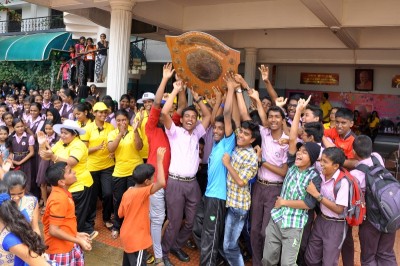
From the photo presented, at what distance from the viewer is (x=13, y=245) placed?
2.29 m

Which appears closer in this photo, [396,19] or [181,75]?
[181,75]

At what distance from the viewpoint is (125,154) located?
4840mm

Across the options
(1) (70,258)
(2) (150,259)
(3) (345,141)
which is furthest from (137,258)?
(3) (345,141)

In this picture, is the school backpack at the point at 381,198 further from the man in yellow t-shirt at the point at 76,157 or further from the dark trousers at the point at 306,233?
the man in yellow t-shirt at the point at 76,157

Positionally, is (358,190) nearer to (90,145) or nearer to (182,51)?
(182,51)

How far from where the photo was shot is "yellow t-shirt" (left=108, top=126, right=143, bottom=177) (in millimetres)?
4820

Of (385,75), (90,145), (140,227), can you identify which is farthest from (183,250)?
(385,75)

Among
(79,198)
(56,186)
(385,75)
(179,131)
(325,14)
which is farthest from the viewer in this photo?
(385,75)

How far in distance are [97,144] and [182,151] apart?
1.47m

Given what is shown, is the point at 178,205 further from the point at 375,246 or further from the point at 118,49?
the point at 118,49

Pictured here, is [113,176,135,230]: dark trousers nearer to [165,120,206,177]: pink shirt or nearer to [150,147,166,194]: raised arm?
[165,120,206,177]: pink shirt

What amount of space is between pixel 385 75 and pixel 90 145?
503 inches

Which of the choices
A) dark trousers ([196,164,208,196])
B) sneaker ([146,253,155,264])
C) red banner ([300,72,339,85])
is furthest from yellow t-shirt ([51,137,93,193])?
red banner ([300,72,339,85])

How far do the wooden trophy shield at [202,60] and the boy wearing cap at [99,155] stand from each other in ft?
4.27
